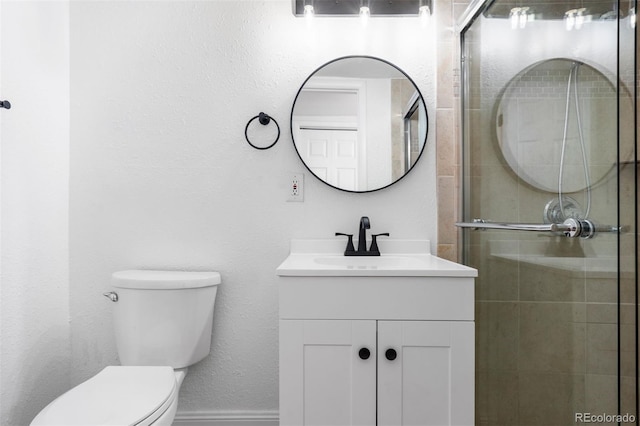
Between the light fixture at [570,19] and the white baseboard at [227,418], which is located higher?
the light fixture at [570,19]

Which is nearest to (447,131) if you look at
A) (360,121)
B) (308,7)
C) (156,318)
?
(360,121)

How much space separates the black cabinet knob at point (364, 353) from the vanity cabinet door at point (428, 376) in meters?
0.04

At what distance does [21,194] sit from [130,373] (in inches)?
30.0

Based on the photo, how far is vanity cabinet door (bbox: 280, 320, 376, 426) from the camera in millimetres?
1108

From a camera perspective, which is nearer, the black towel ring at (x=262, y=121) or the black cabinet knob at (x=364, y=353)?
the black cabinet knob at (x=364, y=353)

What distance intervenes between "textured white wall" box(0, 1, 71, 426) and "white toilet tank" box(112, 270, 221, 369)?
1.00ft

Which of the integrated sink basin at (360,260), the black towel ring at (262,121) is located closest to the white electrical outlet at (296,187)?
the black towel ring at (262,121)

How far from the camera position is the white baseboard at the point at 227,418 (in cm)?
159

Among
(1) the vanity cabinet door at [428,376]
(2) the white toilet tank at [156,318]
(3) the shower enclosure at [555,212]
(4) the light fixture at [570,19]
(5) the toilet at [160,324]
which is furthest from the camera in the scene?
(2) the white toilet tank at [156,318]

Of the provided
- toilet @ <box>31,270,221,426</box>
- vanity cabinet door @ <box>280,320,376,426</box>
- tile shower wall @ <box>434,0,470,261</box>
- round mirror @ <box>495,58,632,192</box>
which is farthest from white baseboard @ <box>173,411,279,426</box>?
A: round mirror @ <box>495,58,632,192</box>

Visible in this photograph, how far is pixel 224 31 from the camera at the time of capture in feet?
5.32

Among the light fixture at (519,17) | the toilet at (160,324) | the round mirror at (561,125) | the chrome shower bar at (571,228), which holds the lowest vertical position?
the toilet at (160,324)

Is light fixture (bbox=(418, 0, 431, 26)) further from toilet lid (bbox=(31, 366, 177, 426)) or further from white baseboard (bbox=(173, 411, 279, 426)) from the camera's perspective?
white baseboard (bbox=(173, 411, 279, 426))

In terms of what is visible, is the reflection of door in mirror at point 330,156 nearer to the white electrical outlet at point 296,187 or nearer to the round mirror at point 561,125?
the white electrical outlet at point 296,187
